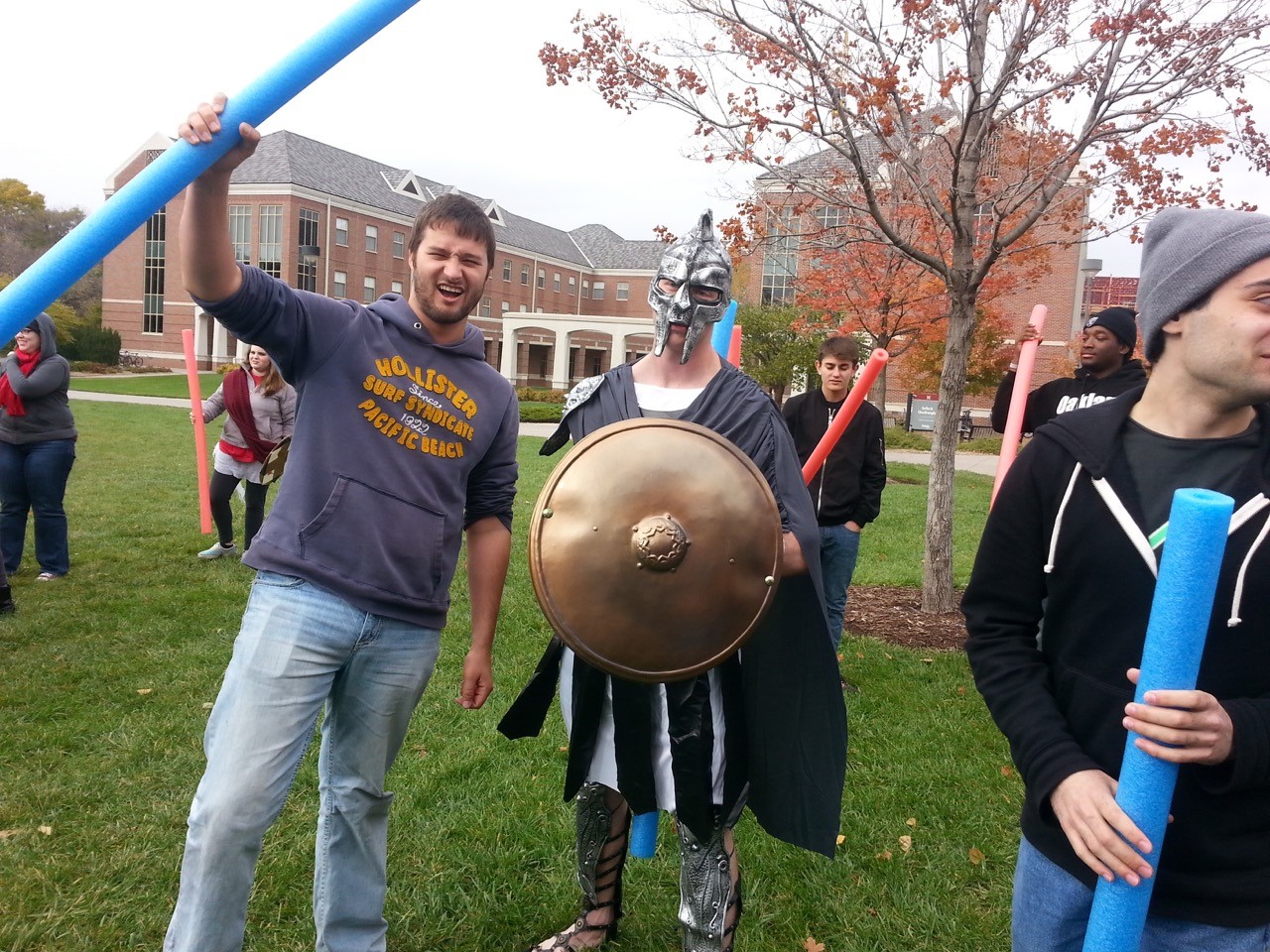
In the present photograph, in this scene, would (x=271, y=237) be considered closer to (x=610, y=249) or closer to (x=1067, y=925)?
(x=610, y=249)

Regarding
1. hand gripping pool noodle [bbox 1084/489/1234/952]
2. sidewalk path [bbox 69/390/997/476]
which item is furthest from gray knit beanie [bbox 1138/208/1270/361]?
sidewalk path [bbox 69/390/997/476]

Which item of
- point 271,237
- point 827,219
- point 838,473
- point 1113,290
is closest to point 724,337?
point 838,473

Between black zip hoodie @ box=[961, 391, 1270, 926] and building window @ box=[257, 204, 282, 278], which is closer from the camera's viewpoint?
black zip hoodie @ box=[961, 391, 1270, 926]

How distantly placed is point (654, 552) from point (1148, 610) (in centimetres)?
96

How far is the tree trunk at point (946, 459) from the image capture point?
686 centimetres

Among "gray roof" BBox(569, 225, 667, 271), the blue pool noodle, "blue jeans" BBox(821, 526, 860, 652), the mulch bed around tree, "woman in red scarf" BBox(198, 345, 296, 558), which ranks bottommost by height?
the mulch bed around tree

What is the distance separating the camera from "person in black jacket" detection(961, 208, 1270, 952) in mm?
1475

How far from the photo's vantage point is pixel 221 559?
7832 mm

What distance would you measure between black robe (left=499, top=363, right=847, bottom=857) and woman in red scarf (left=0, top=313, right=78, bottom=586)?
18.0 feet

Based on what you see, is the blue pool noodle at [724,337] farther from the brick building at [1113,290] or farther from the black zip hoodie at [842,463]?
the brick building at [1113,290]

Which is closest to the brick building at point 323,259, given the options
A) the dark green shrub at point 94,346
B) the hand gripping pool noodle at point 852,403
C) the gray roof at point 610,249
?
the dark green shrub at point 94,346

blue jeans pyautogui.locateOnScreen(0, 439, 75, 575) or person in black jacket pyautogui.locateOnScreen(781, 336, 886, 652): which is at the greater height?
person in black jacket pyautogui.locateOnScreen(781, 336, 886, 652)

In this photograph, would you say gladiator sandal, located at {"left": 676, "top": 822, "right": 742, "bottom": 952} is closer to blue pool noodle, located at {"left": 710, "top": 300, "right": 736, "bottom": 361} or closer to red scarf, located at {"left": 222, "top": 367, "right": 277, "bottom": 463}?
blue pool noodle, located at {"left": 710, "top": 300, "right": 736, "bottom": 361}

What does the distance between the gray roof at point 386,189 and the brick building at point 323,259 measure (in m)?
Answer: 0.09
